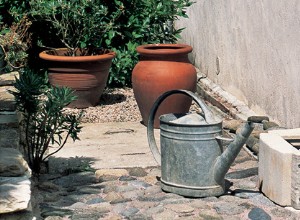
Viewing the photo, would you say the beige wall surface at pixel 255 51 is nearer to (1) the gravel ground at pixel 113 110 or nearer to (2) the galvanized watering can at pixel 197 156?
(1) the gravel ground at pixel 113 110

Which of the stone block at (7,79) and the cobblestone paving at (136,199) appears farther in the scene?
the stone block at (7,79)

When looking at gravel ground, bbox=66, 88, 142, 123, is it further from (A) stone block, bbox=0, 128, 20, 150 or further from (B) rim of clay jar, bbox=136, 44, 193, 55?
(A) stone block, bbox=0, 128, 20, 150

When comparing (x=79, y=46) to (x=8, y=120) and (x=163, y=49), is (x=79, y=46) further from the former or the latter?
(x=8, y=120)

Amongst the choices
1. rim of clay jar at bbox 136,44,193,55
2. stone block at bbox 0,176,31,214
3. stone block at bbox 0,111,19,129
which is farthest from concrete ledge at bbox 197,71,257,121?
stone block at bbox 0,176,31,214

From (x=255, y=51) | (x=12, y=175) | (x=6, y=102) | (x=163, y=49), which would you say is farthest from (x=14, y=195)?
(x=255, y=51)

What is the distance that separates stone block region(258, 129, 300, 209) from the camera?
16.8 feet

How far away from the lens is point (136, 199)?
5422 mm

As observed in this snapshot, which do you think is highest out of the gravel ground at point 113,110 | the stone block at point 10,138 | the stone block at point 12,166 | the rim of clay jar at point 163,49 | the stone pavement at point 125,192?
the rim of clay jar at point 163,49

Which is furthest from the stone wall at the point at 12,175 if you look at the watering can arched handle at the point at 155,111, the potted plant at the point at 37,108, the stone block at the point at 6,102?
the watering can arched handle at the point at 155,111

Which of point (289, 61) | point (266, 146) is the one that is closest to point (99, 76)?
point (289, 61)

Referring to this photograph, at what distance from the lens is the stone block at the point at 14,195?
13.7 ft

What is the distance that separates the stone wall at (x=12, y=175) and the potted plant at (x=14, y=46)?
2475mm

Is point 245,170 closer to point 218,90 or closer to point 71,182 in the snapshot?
point 71,182

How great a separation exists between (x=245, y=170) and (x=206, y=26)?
12.5ft
